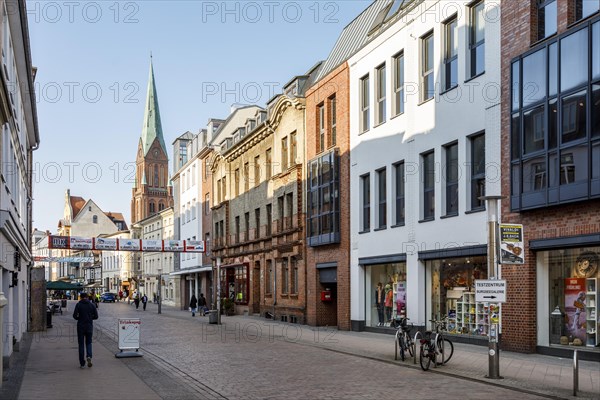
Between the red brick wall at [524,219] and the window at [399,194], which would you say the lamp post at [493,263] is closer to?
the red brick wall at [524,219]

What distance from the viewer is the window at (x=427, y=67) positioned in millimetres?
23719

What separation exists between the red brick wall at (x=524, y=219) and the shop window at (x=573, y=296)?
1.51ft

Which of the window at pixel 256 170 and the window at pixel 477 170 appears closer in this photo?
the window at pixel 477 170

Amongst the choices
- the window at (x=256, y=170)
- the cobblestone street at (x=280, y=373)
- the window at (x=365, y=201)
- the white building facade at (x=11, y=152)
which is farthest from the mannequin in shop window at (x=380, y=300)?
the window at (x=256, y=170)

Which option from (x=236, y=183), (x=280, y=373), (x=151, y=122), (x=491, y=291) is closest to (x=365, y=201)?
(x=280, y=373)

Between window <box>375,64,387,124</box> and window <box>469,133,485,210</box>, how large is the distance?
6.25 metres

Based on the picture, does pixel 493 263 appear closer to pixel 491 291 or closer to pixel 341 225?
pixel 491 291

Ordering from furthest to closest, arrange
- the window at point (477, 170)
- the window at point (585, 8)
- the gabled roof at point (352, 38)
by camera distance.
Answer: the gabled roof at point (352, 38), the window at point (477, 170), the window at point (585, 8)

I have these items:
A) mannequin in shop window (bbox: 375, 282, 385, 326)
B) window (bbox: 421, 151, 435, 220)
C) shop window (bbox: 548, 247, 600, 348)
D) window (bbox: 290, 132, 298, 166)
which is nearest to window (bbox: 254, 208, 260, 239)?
window (bbox: 290, 132, 298, 166)

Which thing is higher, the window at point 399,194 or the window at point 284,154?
the window at point 284,154

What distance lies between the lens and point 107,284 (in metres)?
115

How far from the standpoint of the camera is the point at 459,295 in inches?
868

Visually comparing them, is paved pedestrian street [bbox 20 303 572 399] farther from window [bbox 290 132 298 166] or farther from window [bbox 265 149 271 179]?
window [bbox 265 149 271 179]

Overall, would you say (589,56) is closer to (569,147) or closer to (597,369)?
(569,147)
